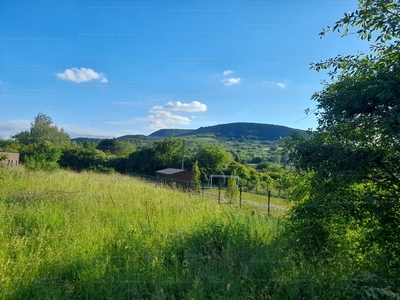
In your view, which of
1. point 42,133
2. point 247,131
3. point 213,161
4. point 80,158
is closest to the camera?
point 213,161

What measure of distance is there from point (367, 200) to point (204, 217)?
12.5 feet

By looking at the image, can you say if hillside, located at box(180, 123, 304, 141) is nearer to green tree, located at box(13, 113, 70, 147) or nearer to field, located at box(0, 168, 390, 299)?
green tree, located at box(13, 113, 70, 147)

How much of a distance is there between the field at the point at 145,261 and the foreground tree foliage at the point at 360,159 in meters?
0.56

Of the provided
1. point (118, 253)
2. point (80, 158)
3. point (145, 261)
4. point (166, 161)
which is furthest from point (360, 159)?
point (80, 158)

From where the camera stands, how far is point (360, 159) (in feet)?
11.0

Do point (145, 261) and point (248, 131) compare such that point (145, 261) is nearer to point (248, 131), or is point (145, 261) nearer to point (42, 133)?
point (42, 133)

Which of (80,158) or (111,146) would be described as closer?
(80,158)

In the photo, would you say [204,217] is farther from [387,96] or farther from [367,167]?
[387,96]

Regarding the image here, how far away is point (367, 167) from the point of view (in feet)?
11.1

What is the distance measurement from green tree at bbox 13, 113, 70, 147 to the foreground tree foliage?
6327 cm

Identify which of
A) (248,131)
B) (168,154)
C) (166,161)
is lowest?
(166,161)

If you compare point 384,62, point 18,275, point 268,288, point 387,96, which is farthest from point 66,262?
point 384,62

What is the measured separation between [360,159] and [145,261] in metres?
3.28

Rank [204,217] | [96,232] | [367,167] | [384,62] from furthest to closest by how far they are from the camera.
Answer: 1. [204,217]
2. [96,232]
3. [384,62]
4. [367,167]
